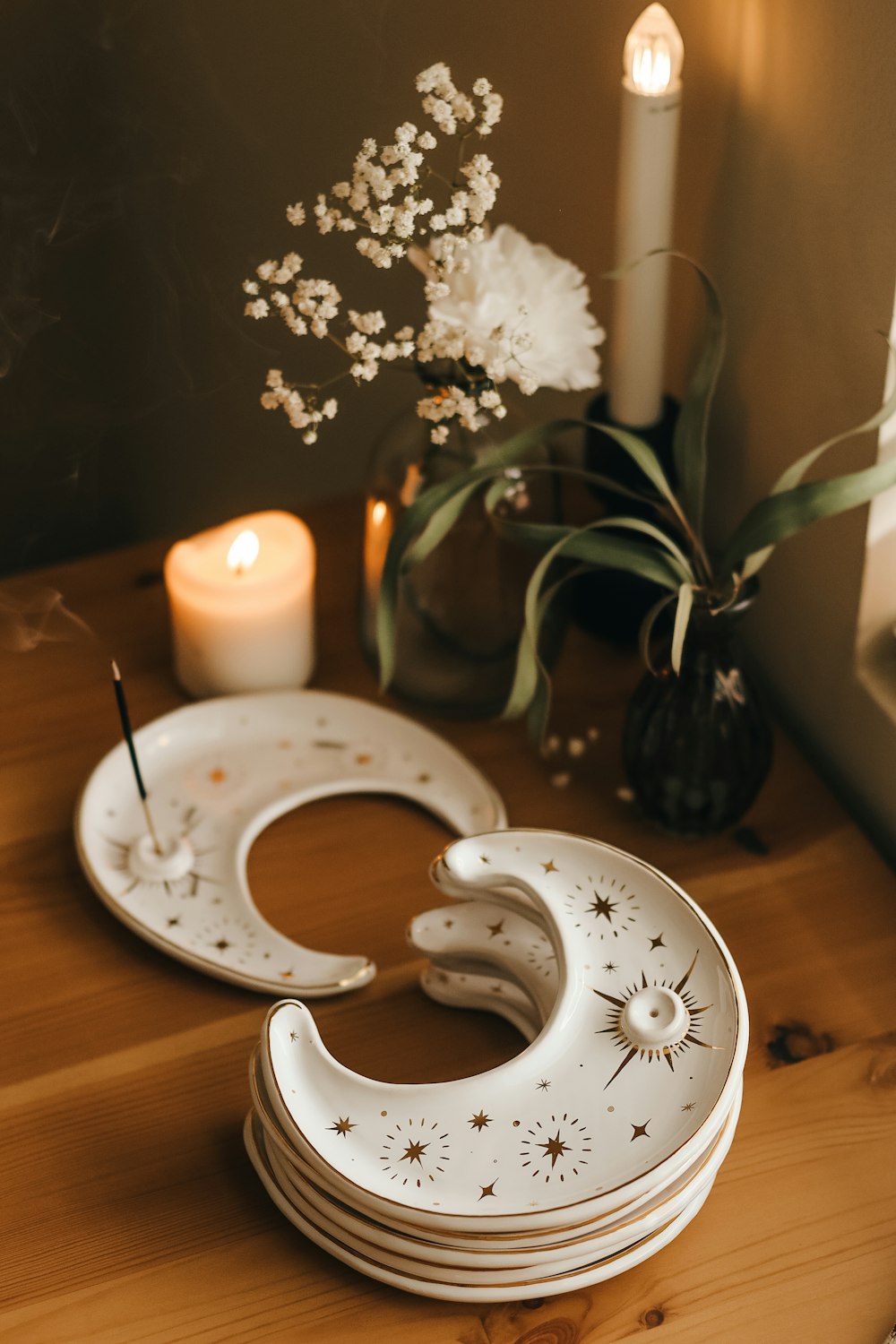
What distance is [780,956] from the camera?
0.74 m

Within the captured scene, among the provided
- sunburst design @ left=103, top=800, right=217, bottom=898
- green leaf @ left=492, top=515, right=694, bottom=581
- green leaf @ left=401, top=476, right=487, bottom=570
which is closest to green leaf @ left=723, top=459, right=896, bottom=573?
green leaf @ left=492, top=515, right=694, bottom=581

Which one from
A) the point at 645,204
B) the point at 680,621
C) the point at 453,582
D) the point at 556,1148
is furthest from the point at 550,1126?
the point at 645,204

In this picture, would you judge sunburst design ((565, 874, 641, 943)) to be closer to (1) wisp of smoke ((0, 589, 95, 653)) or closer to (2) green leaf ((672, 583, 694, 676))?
(2) green leaf ((672, 583, 694, 676))

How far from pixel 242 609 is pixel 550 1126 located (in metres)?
0.40

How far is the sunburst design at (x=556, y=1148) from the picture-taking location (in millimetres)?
568

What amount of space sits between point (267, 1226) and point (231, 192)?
56cm

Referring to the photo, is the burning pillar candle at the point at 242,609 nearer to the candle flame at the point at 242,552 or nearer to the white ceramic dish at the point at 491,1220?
the candle flame at the point at 242,552

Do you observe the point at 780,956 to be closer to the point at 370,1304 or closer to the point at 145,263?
the point at 370,1304

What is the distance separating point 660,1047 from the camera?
1.97 ft

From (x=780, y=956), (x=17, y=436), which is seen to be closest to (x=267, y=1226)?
(x=780, y=956)

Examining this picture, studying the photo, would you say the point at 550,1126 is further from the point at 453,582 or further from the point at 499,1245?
the point at 453,582

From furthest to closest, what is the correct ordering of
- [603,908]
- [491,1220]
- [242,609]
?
1. [242,609]
2. [603,908]
3. [491,1220]

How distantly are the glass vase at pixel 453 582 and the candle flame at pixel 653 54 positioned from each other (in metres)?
0.20

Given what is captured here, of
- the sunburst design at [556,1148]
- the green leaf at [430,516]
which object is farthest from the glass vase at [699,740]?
the sunburst design at [556,1148]
